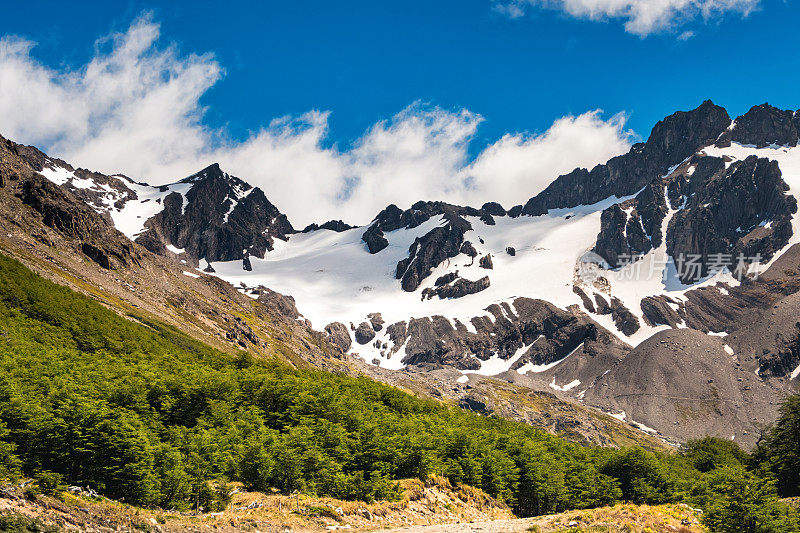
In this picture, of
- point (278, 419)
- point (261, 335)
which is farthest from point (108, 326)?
point (261, 335)

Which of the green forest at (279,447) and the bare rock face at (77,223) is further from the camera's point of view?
the bare rock face at (77,223)

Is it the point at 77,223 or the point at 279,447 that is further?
the point at 77,223

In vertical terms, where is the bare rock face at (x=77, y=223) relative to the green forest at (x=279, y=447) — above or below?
above

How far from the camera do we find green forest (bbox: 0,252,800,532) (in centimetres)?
2867

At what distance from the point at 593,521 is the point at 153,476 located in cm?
2443

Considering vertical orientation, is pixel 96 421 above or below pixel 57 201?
below

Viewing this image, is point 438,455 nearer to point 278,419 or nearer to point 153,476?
point 278,419

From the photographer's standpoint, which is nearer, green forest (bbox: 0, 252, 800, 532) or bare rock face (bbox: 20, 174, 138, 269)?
green forest (bbox: 0, 252, 800, 532)

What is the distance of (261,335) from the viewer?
199750 mm

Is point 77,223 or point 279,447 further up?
point 77,223

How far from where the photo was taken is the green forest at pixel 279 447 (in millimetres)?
28672

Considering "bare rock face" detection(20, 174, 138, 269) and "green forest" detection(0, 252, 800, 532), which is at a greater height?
"bare rock face" detection(20, 174, 138, 269)

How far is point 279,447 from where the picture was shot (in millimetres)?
36219

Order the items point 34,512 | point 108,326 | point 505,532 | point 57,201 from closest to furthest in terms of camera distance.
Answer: point 34,512 < point 505,532 < point 108,326 < point 57,201
